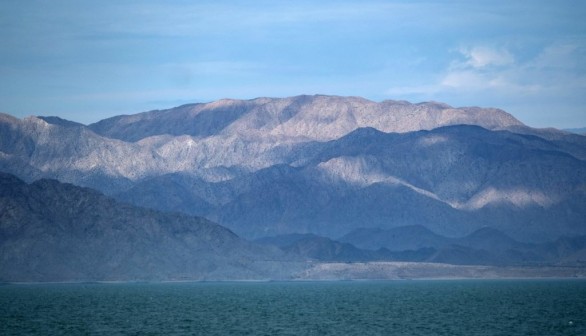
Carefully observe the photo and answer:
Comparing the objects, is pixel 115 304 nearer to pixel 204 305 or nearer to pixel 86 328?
pixel 204 305

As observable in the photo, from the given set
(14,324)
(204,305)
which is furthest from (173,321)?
(204,305)

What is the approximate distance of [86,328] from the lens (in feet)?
264

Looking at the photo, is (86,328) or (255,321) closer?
(86,328)

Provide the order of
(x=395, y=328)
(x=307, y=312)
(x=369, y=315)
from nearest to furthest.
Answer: (x=395, y=328) → (x=369, y=315) → (x=307, y=312)

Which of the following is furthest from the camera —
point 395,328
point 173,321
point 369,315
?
point 369,315

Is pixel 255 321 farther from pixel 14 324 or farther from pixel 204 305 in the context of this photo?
pixel 204 305

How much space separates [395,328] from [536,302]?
142 ft

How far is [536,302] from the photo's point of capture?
391 feet

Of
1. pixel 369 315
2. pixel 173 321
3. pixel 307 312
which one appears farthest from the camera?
pixel 307 312

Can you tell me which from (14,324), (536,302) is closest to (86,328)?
(14,324)

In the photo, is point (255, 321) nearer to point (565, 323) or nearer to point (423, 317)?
point (423, 317)

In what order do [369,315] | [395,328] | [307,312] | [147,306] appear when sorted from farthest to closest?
[147,306], [307,312], [369,315], [395,328]

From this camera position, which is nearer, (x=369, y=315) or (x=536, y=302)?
(x=369, y=315)

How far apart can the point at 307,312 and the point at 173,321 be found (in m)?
18.6
